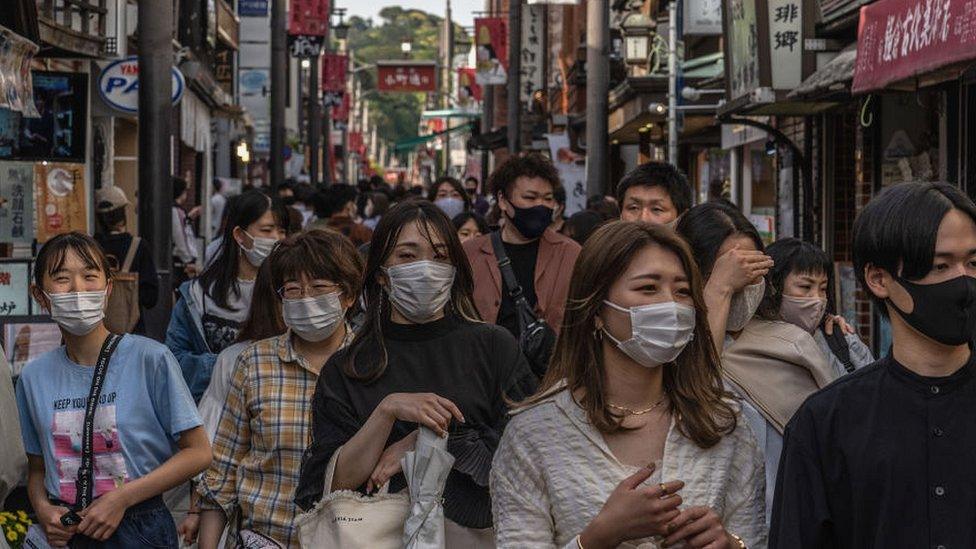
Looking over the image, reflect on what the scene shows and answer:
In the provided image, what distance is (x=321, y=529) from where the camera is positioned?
16.4 ft

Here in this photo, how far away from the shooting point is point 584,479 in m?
4.06

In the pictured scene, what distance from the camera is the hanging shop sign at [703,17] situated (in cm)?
2144

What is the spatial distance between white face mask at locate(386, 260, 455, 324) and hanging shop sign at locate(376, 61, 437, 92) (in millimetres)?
71882

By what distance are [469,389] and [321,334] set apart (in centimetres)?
99

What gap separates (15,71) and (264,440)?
6.87 meters

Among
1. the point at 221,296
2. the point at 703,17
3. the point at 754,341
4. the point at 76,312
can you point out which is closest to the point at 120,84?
the point at 703,17

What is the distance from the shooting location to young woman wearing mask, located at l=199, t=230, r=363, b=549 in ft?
19.1

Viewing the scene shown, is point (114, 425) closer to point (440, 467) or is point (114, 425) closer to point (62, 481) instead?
point (62, 481)

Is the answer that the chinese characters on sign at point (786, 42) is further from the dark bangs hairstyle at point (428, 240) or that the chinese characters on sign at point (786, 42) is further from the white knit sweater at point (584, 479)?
the white knit sweater at point (584, 479)

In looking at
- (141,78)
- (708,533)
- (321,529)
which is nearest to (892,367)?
(708,533)

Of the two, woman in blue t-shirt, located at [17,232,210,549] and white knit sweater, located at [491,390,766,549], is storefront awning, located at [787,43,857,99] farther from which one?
white knit sweater, located at [491,390,766,549]

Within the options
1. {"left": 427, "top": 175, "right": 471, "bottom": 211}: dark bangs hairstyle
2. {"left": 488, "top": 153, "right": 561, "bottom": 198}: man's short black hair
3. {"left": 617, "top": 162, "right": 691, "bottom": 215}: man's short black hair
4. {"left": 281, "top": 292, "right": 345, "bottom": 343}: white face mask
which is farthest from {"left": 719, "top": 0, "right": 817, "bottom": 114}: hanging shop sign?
{"left": 281, "top": 292, "right": 345, "bottom": 343}: white face mask

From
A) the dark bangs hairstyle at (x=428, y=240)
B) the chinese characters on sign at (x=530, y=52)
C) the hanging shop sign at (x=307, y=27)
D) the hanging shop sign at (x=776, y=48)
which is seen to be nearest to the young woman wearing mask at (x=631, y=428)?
the dark bangs hairstyle at (x=428, y=240)

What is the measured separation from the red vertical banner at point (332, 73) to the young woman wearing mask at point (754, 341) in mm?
59614
